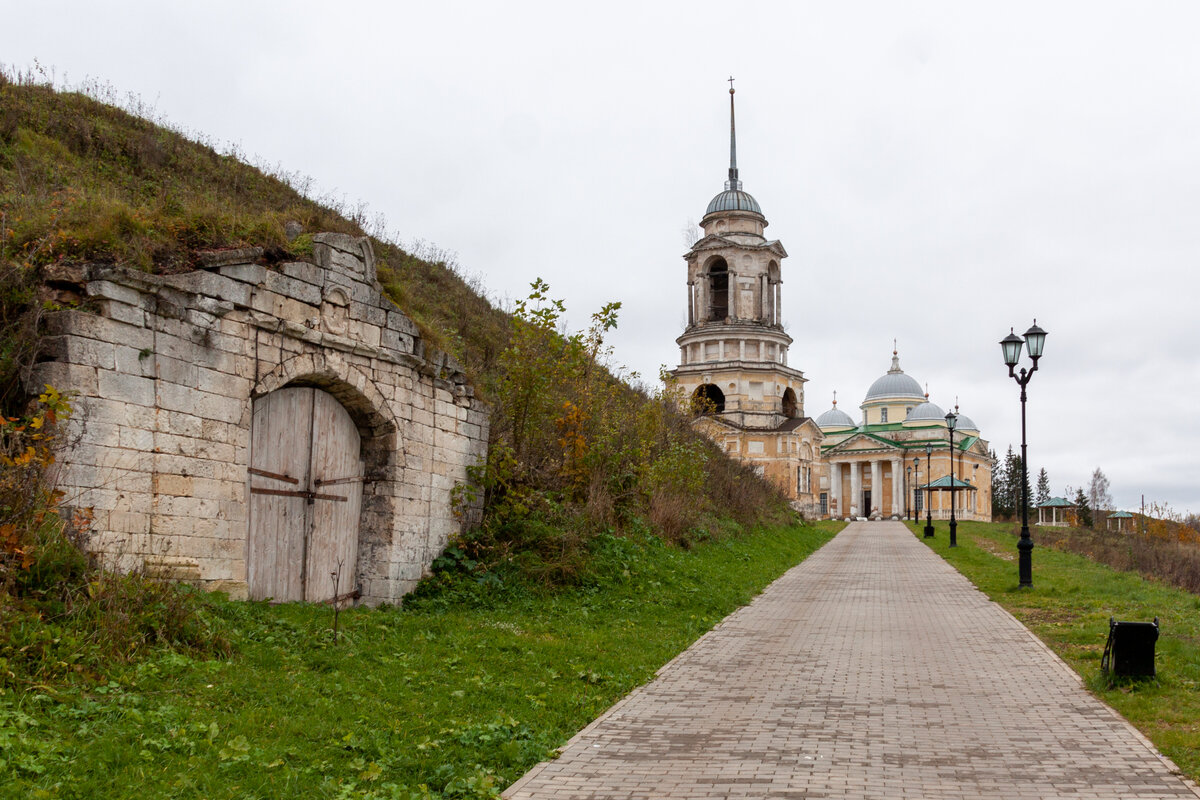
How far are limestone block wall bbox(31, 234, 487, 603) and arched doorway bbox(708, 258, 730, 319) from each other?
150ft

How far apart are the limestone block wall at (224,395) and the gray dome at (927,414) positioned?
71966 mm

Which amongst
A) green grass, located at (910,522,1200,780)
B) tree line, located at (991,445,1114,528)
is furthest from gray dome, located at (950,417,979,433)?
green grass, located at (910,522,1200,780)

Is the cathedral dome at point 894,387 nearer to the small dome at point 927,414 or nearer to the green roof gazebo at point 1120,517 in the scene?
the small dome at point 927,414

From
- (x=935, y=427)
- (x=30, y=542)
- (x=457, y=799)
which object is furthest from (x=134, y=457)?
(x=935, y=427)

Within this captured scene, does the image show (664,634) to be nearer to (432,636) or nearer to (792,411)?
(432,636)

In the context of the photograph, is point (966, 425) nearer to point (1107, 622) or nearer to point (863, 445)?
point (863, 445)

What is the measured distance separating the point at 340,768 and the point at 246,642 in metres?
2.65

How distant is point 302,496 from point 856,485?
2773 inches

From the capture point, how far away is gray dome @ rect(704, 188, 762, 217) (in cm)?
5650

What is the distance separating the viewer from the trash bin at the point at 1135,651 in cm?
917

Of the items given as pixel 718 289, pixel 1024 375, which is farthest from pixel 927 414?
pixel 1024 375

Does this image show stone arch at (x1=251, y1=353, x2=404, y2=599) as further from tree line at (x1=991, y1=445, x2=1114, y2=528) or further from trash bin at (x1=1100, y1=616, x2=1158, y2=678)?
tree line at (x1=991, y1=445, x2=1114, y2=528)

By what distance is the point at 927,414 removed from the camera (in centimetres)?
7888

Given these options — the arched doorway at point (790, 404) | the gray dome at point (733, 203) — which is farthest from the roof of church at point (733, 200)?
the arched doorway at point (790, 404)
